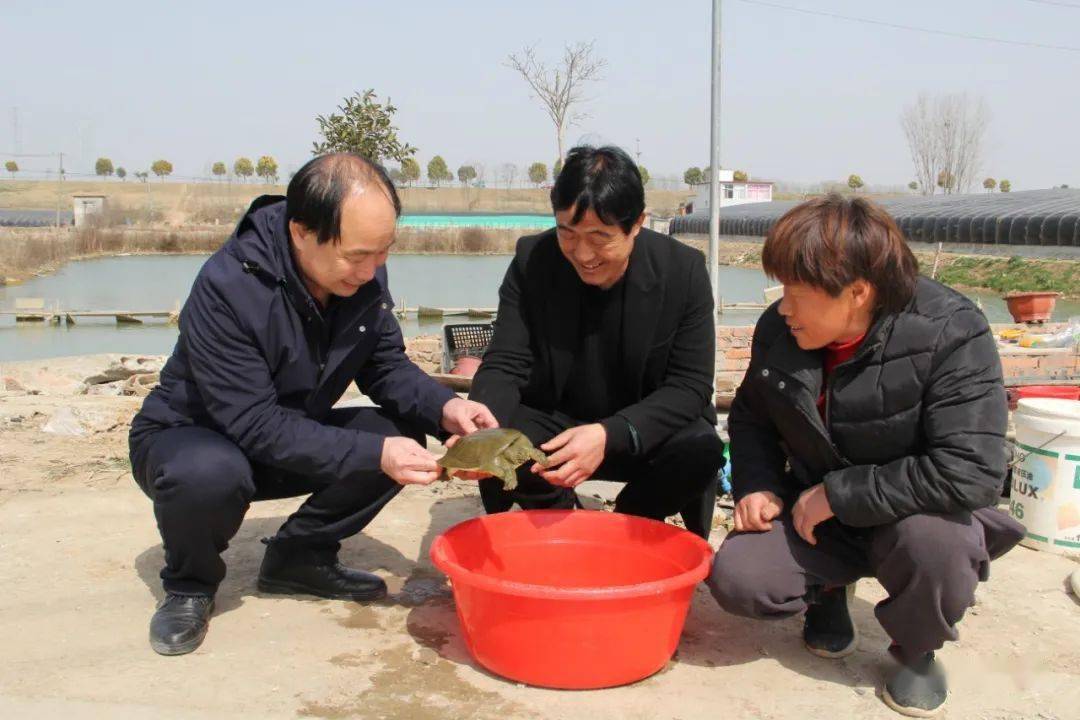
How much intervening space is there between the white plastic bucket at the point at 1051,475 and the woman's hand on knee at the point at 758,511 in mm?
1387

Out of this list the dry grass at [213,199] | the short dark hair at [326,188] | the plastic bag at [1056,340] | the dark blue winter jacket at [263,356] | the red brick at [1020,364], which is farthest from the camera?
the dry grass at [213,199]

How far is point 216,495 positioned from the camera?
2543 mm

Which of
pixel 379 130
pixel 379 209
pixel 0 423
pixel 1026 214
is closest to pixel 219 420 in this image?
pixel 379 209

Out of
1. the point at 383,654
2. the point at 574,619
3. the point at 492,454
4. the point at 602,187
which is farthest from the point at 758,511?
the point at 383,654

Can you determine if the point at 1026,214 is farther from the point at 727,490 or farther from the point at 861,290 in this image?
the point at 861,290

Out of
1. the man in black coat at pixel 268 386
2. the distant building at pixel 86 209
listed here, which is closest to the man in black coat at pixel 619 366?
the man in black coat at pixel 268 386

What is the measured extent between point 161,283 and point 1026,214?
1856 cm

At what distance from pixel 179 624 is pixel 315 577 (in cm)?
47

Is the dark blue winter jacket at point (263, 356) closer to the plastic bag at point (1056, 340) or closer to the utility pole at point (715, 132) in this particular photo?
the utility pole at point (715, 132)

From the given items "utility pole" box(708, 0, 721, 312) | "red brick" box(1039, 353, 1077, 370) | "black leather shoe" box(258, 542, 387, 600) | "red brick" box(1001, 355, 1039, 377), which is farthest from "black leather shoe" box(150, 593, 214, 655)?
"red brick" box(1039, 353, 1077, 370)

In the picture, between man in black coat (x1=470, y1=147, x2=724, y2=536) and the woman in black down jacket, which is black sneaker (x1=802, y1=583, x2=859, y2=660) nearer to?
the woman in black down jacket

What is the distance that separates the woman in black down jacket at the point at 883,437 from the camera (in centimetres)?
225

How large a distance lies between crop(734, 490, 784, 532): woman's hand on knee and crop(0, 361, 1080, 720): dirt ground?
1.17 ft

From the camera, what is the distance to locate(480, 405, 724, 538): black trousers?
9.91ft
